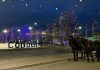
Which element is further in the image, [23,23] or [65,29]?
[23,23]

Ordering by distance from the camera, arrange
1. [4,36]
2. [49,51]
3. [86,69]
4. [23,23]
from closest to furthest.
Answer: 1. [86,69]
2. [49,51]
3. [4,36]
4. [23,23]

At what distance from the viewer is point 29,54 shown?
25.6 metres

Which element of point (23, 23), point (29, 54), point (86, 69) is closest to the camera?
point (86, 69)

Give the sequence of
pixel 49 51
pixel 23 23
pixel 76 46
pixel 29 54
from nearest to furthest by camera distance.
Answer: pixel 76 46
pixel 29 54
pixel 49 51
pixel 23 23

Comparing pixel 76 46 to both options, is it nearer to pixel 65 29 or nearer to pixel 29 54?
pixel 29 54

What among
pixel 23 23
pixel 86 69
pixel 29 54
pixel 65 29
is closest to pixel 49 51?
pixel 29 54

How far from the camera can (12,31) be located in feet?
308

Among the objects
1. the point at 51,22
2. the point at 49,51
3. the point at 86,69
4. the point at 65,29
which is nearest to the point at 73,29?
the point at 65,29

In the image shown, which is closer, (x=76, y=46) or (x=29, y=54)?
(x=76, y=46)

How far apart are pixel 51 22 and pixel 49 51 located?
70.5m

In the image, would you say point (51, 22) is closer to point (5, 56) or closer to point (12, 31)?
point (12, 31)

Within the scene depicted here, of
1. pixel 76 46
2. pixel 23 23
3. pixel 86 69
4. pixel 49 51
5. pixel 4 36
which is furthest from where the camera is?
pixel 23 23

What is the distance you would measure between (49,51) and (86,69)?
1306cm

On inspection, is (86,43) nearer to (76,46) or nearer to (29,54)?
(76,46)
